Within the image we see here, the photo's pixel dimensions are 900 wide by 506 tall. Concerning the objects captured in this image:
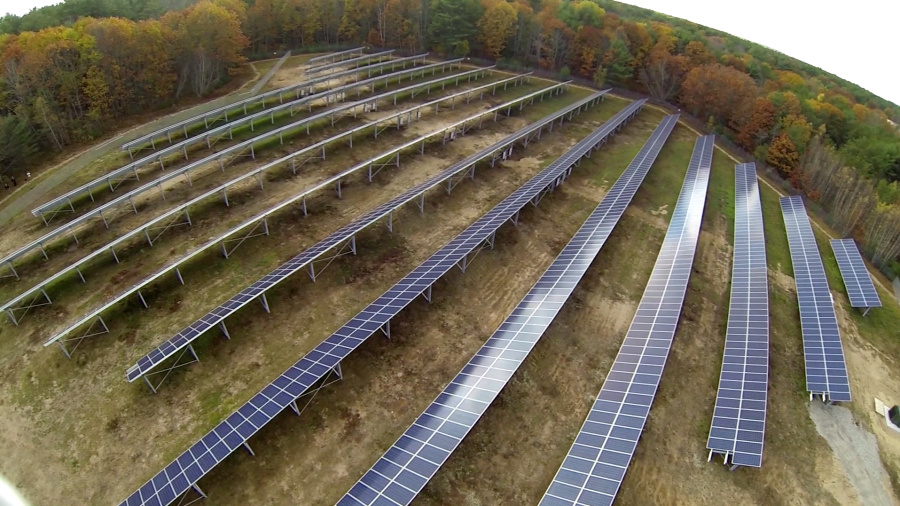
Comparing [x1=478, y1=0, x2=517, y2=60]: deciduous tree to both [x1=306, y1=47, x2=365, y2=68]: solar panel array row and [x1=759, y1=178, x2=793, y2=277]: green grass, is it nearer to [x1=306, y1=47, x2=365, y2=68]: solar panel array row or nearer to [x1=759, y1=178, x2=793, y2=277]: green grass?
[x1=306, y1=47, x2=365, y2=68]: solar panel array row

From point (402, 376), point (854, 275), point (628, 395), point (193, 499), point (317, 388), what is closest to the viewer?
point (193, 499)

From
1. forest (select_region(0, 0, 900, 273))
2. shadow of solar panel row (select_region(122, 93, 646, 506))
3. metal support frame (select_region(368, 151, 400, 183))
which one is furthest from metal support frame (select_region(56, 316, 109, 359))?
forest (select_region(0, 0, 900, 273))

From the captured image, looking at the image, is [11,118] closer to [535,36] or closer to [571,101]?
[571,101]

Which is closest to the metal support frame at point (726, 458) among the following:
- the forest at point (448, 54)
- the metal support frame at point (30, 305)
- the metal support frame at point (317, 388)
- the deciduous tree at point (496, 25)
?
the metal support frame at point (317, 388)

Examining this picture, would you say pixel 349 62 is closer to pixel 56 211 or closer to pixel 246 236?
pixel 56 211

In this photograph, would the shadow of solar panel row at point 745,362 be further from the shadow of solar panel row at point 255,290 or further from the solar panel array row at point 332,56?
the solar panel array row at point 332,56

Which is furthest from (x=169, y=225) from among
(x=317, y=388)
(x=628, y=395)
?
(x=628, y=395)
